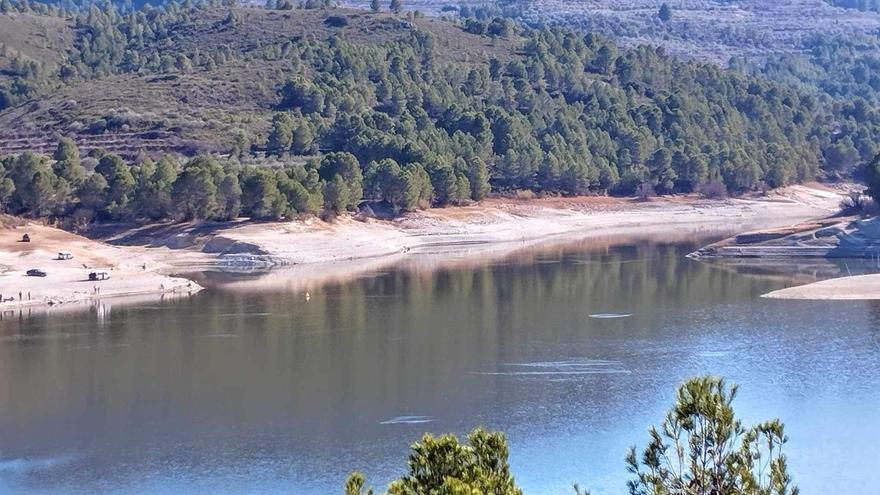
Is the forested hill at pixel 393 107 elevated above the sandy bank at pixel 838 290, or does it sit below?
above

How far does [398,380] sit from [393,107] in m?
81.1

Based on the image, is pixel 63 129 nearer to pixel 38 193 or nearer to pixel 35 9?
pixel 38 193

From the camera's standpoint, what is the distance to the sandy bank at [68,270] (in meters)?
60.2

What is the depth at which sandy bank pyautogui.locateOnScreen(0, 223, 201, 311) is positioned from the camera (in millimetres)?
60250

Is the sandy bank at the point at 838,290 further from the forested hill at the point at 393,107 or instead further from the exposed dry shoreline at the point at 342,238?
the forested hill at the point at 393,107

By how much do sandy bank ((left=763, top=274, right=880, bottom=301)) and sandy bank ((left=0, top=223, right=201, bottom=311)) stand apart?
28194 millimetres

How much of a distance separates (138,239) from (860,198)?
1788 inches

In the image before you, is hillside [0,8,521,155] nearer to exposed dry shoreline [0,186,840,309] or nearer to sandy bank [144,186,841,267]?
sandy bank [144,186,841,267]

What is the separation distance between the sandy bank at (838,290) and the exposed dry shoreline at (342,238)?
80.9 ft

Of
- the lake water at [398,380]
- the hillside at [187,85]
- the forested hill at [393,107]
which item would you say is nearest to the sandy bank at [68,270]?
the lake water at [398,380]

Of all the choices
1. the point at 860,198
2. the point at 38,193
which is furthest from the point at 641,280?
the point at 38,193

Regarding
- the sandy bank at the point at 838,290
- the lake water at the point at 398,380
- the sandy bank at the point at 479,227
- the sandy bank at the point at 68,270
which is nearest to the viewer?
the lake water at the point at 398,380

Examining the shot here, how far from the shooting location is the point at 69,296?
6056cm

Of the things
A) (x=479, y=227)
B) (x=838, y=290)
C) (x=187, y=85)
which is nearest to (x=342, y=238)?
(x=479, y=227)
